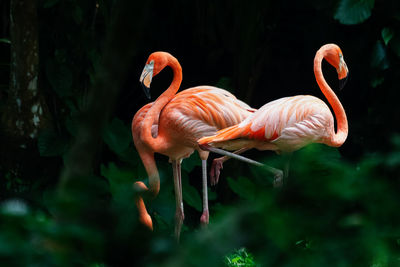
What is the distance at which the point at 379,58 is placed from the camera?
13.6 feet

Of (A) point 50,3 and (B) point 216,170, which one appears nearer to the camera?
(B) point 216,170

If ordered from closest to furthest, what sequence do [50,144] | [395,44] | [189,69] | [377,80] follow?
[50,144], [395,44], [377,80], [189,69]

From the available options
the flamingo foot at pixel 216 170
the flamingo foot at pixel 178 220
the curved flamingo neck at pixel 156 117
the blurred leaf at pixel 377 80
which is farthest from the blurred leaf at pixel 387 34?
the flamingo foot at pixel 178 220

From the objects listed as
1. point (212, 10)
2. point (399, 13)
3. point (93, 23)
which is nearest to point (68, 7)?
point (93, 23)

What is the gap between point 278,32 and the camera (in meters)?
4.77

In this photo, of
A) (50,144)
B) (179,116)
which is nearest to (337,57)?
(179,116)

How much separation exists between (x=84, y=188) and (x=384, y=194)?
417 millimetres

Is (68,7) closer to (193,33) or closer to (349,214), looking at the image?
(193,33)

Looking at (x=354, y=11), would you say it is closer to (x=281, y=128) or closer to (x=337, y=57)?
(x=337, y=57)

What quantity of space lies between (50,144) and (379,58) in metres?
2.61

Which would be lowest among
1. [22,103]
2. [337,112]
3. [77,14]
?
[22,103]

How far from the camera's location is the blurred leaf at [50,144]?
13.1 feet

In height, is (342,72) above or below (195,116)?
above

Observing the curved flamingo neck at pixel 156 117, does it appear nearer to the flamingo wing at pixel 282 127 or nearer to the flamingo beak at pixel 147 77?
the flamingo beak at pixel 147 77
